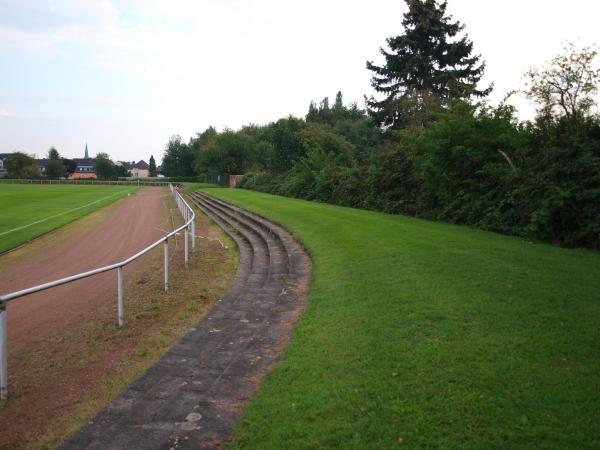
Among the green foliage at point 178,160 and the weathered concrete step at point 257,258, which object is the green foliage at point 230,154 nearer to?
the green foliage at point 178,160

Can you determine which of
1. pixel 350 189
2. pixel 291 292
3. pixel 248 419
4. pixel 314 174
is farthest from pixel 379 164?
pixel 248 419

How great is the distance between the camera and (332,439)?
11.6 ft

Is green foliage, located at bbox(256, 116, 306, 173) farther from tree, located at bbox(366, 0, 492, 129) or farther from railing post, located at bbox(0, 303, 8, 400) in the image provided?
railing post, located at bbox(0, 303, 8, 400)

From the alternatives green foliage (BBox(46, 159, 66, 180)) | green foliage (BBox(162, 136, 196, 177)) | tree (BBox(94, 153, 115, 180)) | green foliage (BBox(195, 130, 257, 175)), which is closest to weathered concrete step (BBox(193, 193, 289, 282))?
green foliage (BBox(195, 130, 257, 175))

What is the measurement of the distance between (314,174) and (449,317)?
27.1 metres

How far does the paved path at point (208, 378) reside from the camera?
390 cm

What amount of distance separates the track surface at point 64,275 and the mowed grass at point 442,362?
444cm

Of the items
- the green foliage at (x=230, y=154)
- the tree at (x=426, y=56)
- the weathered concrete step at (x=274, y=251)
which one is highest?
the tree at (x=426, y=56)

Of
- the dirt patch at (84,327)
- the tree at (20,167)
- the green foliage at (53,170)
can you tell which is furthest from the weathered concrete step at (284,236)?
the green foliage at (53,170)

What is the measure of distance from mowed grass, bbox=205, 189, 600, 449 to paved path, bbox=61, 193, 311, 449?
11.6 inches

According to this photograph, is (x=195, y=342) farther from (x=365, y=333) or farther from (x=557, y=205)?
(x=557, y=205)

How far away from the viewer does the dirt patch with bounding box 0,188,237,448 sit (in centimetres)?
465

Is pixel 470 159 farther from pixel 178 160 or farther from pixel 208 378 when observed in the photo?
pixel 178 160

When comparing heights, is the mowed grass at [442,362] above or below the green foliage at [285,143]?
below
